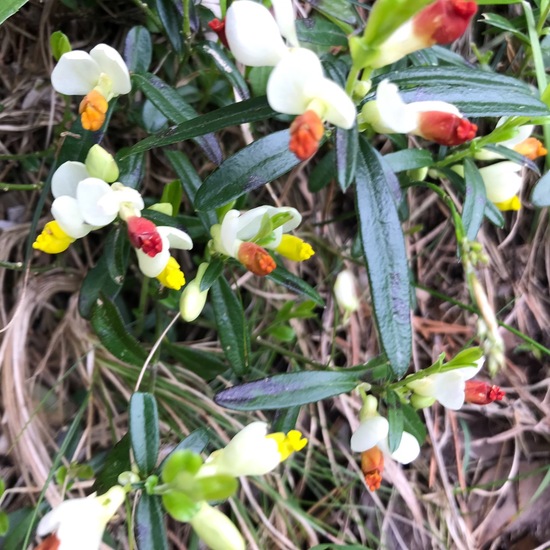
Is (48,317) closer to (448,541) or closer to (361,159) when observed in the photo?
(361,159)

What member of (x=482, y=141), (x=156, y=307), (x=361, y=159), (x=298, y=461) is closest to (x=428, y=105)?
(x=361, y=159)

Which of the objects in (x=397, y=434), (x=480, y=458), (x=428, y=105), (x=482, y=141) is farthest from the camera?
(x=480, y=458)

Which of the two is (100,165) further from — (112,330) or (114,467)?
(114,467)

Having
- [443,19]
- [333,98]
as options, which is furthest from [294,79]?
[443,19]

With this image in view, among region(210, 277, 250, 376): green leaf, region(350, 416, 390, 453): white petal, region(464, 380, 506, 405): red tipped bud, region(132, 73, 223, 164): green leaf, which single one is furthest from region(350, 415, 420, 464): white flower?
region(132, 73, 223, 164): green leaf

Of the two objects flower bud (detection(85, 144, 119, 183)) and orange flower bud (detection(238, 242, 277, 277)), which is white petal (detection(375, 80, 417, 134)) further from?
flower bud (detection(85, 144, 119, 183))
